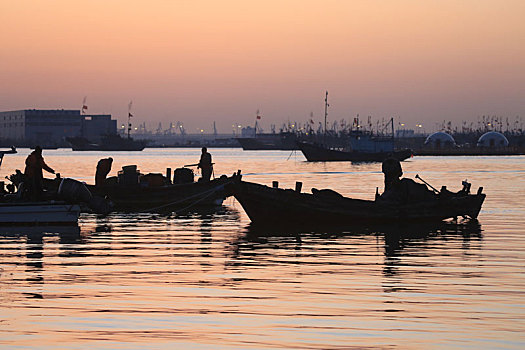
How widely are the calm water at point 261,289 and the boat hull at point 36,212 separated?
505 millimetres

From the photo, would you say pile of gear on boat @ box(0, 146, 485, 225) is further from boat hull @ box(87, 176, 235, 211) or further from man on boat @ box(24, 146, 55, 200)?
boat hull @ box(87, 176, 235, 211)

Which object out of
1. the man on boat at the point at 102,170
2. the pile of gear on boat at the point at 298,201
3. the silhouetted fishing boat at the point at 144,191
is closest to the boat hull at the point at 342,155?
the silhouetted fishing boat at the point at 144,191

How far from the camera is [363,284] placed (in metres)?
17.1

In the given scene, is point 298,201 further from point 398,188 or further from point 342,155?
point 342,155

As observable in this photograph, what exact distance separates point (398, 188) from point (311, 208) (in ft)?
11.3

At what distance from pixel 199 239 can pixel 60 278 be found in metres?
9.22

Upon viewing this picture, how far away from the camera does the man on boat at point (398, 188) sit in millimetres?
30406

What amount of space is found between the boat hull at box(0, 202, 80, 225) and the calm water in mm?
505

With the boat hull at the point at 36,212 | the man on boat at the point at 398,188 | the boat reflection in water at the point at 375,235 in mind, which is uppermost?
the man on boat at the point at 398,188

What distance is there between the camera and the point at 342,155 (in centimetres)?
15462

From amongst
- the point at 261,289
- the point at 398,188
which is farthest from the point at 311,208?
the point at 261,289

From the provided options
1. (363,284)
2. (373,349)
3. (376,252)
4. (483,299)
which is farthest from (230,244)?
(373,349)

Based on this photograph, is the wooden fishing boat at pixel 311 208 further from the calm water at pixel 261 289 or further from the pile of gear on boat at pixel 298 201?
the calm water at pixel 261 289

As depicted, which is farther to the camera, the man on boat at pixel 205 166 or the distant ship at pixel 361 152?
the distant ship at pixel 361 152
